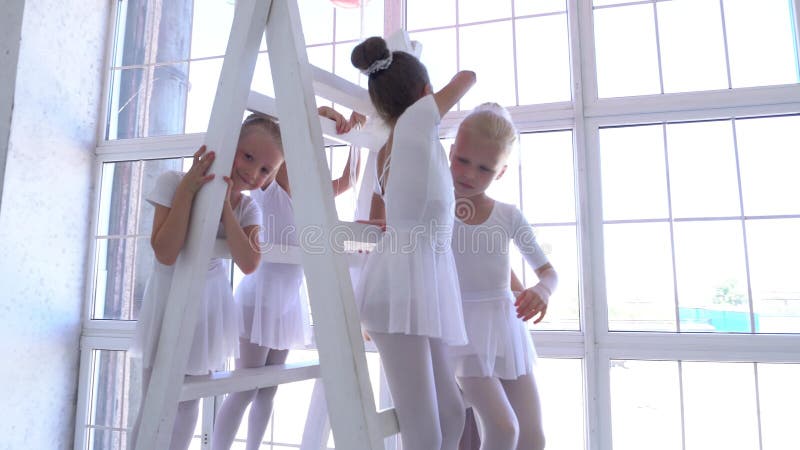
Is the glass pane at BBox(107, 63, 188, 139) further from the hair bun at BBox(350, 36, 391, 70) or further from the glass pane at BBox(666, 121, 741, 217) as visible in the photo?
the glass pane at BBox(666, 121, 741, 217)

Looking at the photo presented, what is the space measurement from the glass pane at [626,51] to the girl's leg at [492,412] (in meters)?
1.29

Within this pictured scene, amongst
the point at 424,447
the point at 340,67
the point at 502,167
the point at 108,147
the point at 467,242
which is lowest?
the point at 424,447

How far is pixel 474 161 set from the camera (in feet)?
4.13

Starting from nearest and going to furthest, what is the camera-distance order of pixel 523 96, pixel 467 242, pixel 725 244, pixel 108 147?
pixel 467 242 < pixel 725 244 < pixel 523 96 < pixel 108 147

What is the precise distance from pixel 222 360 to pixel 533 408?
0.70 metres

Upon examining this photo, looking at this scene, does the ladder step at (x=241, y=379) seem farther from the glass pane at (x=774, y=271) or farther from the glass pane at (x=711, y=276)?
the glass pane at (x=774, y=271)

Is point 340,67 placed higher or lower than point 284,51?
higher

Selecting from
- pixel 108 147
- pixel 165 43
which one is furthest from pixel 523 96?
pixel 108 147

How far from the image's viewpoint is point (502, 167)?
1305mm

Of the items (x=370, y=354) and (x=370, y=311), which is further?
(x=370, y=354)

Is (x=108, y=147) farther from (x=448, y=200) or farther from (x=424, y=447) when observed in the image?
(x=424, y=447)

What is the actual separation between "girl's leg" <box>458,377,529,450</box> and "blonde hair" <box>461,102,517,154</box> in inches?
21.8

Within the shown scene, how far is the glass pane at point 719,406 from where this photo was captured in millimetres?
1729

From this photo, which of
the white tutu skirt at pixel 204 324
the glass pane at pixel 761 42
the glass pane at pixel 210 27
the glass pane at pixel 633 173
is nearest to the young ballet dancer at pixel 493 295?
the white tutu skirt at pixel 204 324
